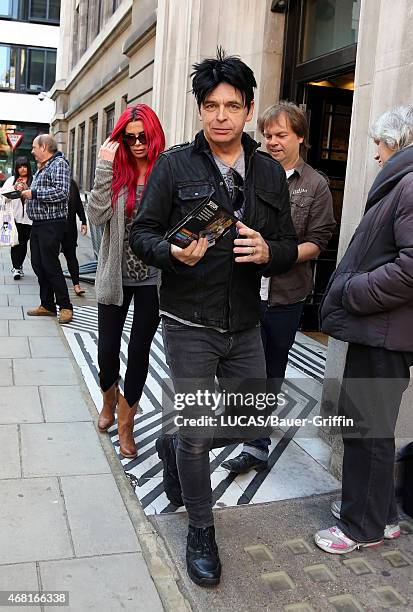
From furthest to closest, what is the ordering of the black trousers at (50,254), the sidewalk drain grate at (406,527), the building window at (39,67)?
the building window at (39,67)
the black trousers at (50,254)
the sidewalk drain grate at (406,527)

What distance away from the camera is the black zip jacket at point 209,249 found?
2641mm

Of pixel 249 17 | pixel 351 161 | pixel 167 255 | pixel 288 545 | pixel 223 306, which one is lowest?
pixel 288 545

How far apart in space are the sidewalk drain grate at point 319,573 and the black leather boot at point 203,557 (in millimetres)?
419

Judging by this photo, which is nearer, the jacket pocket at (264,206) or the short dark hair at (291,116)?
the jacket pocket at (264,206)

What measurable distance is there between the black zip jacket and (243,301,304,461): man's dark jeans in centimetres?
100

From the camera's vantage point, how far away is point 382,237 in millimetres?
2773

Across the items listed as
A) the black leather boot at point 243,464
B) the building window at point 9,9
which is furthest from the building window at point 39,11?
the black leather boot at point 243,464

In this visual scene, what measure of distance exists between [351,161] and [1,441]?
2793 millimetres

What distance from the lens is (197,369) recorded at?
2721 millimetres

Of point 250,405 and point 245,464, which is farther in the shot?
point 245,464

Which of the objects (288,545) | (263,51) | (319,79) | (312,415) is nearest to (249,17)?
(263,51)

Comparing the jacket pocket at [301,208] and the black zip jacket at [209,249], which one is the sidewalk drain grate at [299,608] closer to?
the black zip jacket at [209,249]

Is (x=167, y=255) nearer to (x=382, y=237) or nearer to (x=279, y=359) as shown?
(x=382, y=237)

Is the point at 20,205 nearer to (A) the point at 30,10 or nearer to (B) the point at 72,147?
(B) the point at 72,147
